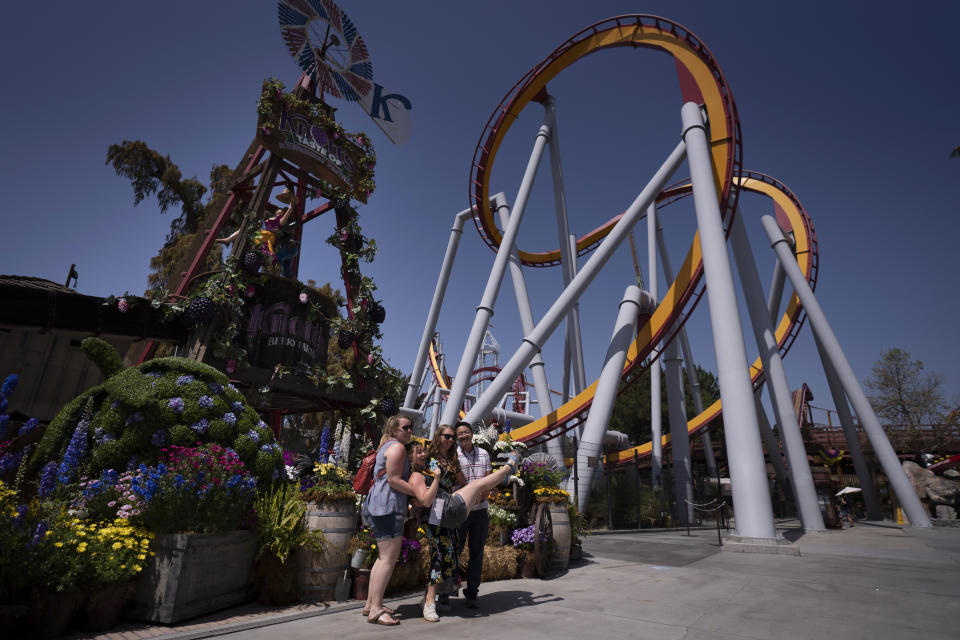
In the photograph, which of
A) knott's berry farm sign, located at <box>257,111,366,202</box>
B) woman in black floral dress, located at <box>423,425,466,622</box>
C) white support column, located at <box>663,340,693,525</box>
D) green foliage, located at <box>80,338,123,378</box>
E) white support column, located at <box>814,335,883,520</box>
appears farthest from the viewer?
white support column, located at <box>814,335,883,520</box>

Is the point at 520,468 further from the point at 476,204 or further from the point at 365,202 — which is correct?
the point at 476,204

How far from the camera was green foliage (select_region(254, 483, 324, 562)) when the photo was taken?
4598mm

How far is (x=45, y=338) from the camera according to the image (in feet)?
37.7

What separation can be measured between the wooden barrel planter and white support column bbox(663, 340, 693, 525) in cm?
1473

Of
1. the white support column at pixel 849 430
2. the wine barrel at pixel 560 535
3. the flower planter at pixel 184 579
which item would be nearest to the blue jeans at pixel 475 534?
the flower planter at pixel 184 579

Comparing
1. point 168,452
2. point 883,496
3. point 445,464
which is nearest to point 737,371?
point 445,464

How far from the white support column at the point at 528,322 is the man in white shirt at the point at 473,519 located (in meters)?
12.6

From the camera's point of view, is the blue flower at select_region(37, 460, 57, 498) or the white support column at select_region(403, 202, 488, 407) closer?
the blue flower at select_region(37, 460, 57, 498)

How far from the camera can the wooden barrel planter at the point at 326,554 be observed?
15.3 feet

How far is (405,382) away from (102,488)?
9180 mm

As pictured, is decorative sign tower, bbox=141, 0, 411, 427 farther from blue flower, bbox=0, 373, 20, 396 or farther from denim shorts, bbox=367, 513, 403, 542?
denim shorts, bbox=367, 513, 403, 542

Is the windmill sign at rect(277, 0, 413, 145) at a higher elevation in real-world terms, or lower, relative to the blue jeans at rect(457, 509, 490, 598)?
higher

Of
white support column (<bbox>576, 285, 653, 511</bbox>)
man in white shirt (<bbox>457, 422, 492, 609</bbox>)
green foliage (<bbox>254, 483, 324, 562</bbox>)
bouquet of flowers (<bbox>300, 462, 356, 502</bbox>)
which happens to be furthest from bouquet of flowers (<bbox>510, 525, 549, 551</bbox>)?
white support column (<bbox>576, 285, 653, 511</bbox>)

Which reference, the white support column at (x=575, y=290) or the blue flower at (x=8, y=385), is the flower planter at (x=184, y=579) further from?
the white support column at (x=575, y=290)
